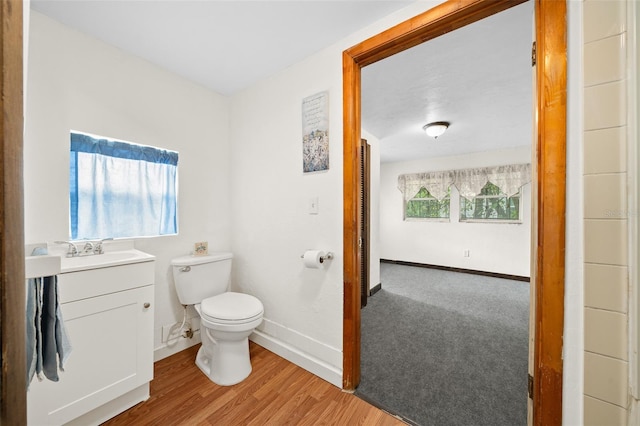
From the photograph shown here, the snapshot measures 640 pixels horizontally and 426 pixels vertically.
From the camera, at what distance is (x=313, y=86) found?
64.0 inches

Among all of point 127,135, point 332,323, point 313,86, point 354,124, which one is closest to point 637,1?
point 354,124

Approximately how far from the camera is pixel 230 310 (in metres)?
1.52

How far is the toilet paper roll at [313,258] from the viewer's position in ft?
4.98

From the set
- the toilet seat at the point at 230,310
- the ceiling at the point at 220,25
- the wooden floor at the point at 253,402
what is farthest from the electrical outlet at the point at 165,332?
the ceiling at the point at 220,25

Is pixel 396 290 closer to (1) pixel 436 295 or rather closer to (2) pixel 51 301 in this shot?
(1) pixel 436 295

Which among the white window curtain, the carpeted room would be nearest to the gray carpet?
the carpeted room

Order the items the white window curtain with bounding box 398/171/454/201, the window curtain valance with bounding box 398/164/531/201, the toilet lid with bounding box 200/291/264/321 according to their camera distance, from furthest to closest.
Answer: the white window curtain with bounding box 398/171/454/201, the window curtain valance with bounding box 398/164/531/201, the toilet lid with bounding box 200/291/264/321

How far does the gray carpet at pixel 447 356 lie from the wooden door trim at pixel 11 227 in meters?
1.51

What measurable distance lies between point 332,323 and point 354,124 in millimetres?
1305

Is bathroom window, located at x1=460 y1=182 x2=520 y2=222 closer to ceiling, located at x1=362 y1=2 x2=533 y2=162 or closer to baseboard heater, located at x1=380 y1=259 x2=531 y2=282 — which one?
baseboard heater, located at x1=380 y1=259 x2=531 y2=282

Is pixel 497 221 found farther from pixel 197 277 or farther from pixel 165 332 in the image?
pixel 165 332

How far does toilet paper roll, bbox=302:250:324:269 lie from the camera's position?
59.8 inches

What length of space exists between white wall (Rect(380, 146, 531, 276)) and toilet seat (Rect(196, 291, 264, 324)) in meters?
4.22

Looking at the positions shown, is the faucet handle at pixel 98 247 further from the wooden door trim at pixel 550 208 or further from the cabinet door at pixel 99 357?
the wooden door trim at pixel 550 208
